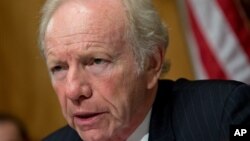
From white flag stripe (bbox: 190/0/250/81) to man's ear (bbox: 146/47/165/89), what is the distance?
77 centimetres

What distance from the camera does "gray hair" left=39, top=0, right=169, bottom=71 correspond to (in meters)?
1.61

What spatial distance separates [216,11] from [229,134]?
0.94 m

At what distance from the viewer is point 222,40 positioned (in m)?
2.45

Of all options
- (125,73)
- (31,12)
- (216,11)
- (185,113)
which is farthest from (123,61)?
(31,12)

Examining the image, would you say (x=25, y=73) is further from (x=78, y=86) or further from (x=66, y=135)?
(x=78, y=86)

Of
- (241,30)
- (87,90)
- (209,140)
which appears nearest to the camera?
(87,90)

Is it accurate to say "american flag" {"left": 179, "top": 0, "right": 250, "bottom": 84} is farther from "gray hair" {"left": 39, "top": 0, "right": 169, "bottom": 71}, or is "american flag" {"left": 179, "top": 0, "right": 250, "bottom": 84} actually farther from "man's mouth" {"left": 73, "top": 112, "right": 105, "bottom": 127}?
"man's mouth" {"left": 73, "top": 112, "right": 105, "bottom": 127}

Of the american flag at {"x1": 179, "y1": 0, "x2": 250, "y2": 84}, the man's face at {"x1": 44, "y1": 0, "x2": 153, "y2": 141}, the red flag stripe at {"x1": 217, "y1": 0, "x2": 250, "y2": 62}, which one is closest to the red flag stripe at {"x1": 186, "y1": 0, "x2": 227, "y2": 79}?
the american flag at {"x1": 179, "y1": 0, "x2": 250, "y2": 84}

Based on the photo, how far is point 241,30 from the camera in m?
2.47

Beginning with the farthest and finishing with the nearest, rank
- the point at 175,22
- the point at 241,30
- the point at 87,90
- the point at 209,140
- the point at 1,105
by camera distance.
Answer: the point at 1,105 < the point at 175,22 < the point at 241,30 < the point at 209,140 < the point at 87,90

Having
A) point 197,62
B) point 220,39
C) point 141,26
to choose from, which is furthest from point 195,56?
point 141,26

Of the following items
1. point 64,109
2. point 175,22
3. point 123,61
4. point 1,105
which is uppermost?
point 123,61

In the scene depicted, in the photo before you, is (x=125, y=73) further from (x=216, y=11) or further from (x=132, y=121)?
(x=216, y=11)

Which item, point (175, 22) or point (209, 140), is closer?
point (209, 140)
